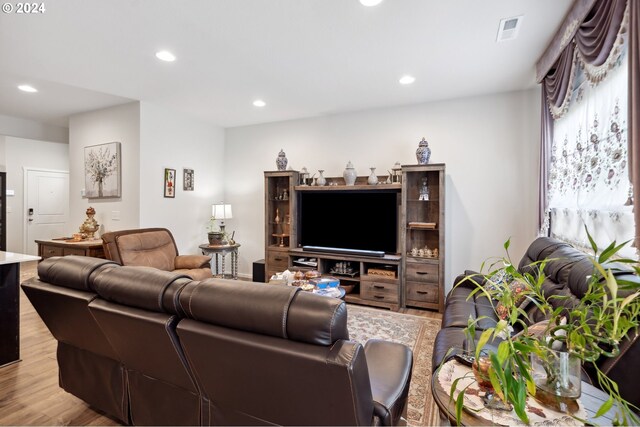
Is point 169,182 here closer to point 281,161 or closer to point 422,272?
point 281,161

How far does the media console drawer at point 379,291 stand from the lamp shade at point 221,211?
8.08ft

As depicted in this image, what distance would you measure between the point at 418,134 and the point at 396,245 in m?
1.52

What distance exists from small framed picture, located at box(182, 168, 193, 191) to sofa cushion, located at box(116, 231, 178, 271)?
107cm

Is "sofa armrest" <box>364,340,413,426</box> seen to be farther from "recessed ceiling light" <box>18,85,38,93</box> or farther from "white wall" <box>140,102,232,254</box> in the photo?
"recessed ceiling light" <box>18,85,38,93</box>

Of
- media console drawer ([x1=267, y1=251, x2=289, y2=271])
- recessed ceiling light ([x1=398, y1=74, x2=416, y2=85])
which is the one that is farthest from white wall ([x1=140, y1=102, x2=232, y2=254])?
recessed ceiling light ([x1=398, y1=74, x2=416, y2=85])

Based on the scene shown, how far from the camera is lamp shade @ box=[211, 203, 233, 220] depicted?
16.8 ft

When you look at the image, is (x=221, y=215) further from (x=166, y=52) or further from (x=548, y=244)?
(x=548, y=244)

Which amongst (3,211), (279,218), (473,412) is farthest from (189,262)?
(3,211)

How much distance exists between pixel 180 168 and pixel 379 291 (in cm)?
345

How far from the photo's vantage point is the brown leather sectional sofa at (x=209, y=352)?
1.07 m

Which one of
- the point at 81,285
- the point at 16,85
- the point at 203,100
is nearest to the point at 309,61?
the point at 203,100

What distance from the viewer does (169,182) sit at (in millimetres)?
4695

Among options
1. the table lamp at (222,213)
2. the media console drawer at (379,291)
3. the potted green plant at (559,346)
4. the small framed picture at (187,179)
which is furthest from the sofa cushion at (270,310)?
the small framed picture at (187,179)

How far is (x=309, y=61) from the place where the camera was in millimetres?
3082
